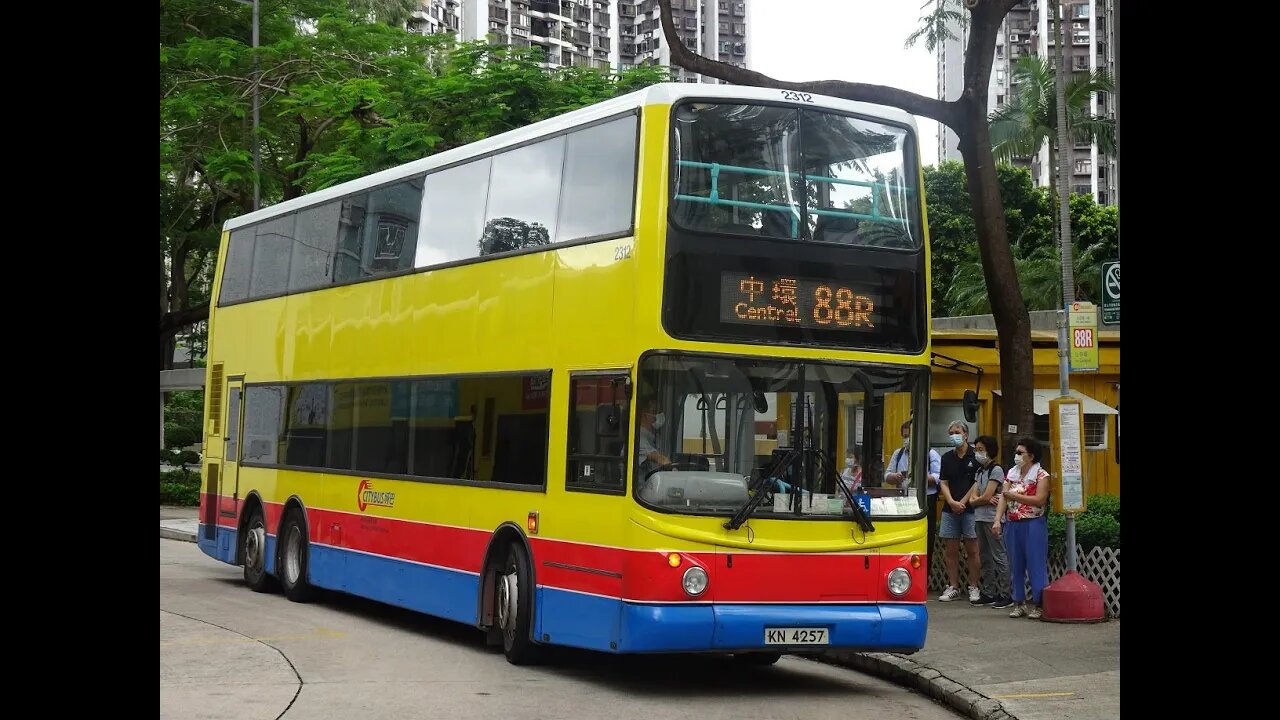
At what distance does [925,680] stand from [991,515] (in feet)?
15.1

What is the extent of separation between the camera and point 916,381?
12.2 meters

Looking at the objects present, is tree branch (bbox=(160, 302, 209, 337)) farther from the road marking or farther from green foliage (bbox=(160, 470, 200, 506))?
the road marking

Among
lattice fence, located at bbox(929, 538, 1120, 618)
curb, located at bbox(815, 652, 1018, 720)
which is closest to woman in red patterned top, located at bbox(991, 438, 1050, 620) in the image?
lattice fence, located at bbox(929, 538, 1120, 618)

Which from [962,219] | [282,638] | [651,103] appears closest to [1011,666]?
[651,103]

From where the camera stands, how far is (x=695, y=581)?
1151 cm

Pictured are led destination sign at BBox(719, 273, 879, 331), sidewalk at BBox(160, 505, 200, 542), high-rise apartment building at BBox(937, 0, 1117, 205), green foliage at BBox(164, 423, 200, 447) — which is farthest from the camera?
high-rise apartment building at BBox(937, 0, 1117, 205)

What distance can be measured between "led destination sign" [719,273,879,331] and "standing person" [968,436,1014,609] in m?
4.72

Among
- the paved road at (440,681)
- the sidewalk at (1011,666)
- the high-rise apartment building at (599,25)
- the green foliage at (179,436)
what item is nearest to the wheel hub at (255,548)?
the paved road at (440,681)

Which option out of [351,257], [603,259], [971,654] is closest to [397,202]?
[351,257]

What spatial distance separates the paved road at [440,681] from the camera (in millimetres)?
10758

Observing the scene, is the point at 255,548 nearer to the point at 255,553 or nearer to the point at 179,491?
the point at 255,553

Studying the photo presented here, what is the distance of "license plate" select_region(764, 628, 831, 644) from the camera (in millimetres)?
11633
